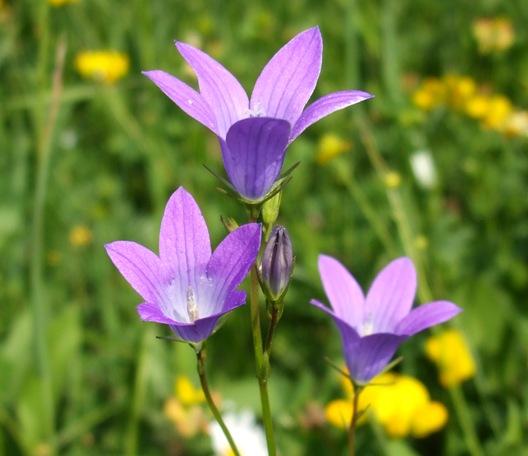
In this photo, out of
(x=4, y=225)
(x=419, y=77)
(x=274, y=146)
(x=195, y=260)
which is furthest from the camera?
(x=419, y=77)

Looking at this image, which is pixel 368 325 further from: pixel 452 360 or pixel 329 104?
pixel 452 360

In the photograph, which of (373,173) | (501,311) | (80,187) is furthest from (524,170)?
(80,187)

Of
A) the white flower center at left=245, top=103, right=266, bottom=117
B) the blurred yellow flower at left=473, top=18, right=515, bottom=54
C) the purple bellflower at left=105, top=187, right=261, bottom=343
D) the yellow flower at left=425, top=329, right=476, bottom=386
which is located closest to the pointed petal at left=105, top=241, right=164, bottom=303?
the purple bellflower at left=105, top=187, right=261, bottom=343

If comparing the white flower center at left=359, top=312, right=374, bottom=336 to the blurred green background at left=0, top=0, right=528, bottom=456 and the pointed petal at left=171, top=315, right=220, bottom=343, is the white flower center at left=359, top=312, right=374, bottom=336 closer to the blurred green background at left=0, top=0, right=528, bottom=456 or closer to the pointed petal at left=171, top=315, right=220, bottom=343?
the pointed petal at left=171, top=315, right=220, bottom=343

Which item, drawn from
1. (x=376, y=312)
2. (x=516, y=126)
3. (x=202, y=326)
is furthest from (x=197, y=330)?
(x=516, y=126)

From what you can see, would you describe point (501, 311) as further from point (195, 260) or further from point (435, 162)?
point (195, 260)

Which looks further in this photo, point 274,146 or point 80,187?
point 80,187

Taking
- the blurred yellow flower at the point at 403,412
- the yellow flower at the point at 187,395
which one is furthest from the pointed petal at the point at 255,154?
the yellow flower at the point at 187,395
